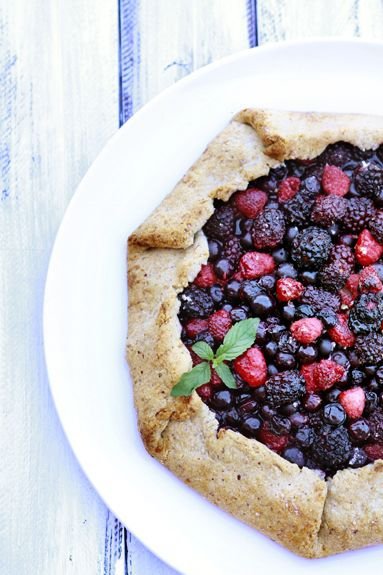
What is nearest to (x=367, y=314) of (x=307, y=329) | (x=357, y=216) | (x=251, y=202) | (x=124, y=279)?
(x=307, y=329)

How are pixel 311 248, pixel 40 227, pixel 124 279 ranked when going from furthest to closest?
pixel 40 227, pixel 124 279, pixel 311 248

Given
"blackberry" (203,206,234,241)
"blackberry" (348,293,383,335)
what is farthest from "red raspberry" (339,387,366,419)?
"blackberry" (203,206,234,241)

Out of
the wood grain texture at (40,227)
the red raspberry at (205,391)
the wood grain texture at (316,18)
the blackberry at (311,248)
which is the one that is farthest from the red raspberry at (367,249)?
the wood grain texture at (40,227)

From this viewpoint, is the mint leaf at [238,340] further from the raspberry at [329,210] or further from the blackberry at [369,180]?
the blackberry at [369,180]

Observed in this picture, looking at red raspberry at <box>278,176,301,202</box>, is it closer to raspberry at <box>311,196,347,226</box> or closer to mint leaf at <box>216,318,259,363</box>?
raspberry at <box>311,196,347,226</box>

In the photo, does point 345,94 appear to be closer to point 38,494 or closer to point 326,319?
point 326,319

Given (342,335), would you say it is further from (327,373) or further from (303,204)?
(303,204)

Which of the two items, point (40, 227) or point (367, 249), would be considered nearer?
point (367, 249)
